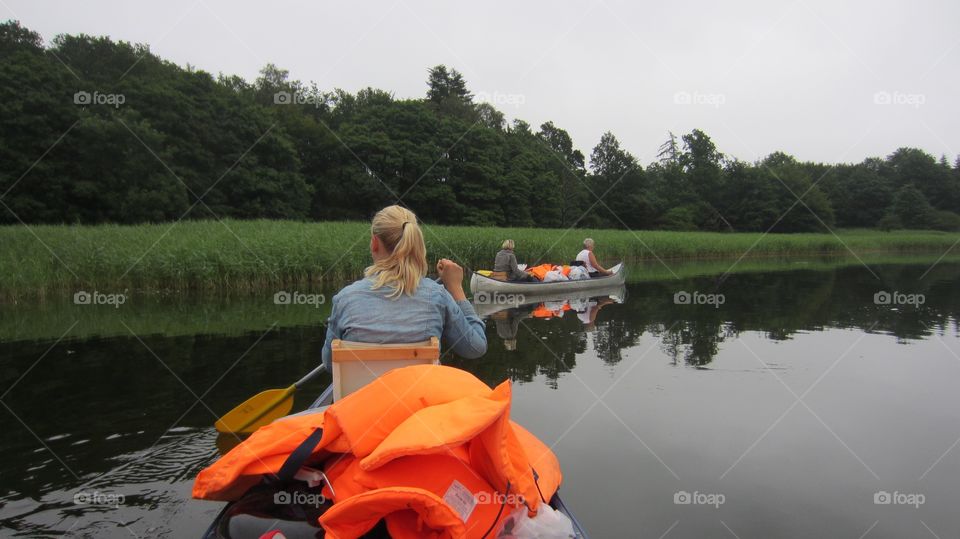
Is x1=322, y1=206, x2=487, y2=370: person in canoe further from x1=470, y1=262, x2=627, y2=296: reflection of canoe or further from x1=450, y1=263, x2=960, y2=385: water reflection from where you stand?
x1=470, y1=262, x2=627, y2=296: reflection of canoe

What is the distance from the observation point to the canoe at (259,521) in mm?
2314

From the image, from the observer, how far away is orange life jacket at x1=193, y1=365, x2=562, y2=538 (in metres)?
1.96

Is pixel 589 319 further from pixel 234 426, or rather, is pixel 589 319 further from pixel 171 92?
pixel 171 92

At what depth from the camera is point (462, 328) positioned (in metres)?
3.28

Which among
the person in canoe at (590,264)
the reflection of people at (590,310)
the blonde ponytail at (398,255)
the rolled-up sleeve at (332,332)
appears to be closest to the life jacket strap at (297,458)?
the rolled-up sleeve at (332,332)

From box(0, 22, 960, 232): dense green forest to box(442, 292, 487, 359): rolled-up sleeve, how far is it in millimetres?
8133

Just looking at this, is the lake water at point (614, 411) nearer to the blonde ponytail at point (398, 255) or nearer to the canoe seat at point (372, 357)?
the canoe seat at point (372, 357)

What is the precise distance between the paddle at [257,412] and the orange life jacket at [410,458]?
7.73 ft

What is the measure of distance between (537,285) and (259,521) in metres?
12.9

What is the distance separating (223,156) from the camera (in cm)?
3762

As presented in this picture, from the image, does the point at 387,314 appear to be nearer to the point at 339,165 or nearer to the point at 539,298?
the point at 539,298

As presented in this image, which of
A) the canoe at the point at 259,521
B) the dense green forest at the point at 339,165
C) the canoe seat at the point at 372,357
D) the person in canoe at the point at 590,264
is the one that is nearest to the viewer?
the canoe at the point at 259,521

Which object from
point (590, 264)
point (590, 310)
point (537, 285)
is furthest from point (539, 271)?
point (590, 310)

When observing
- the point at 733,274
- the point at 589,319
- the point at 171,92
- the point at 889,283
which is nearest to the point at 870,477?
the point at 589,319
